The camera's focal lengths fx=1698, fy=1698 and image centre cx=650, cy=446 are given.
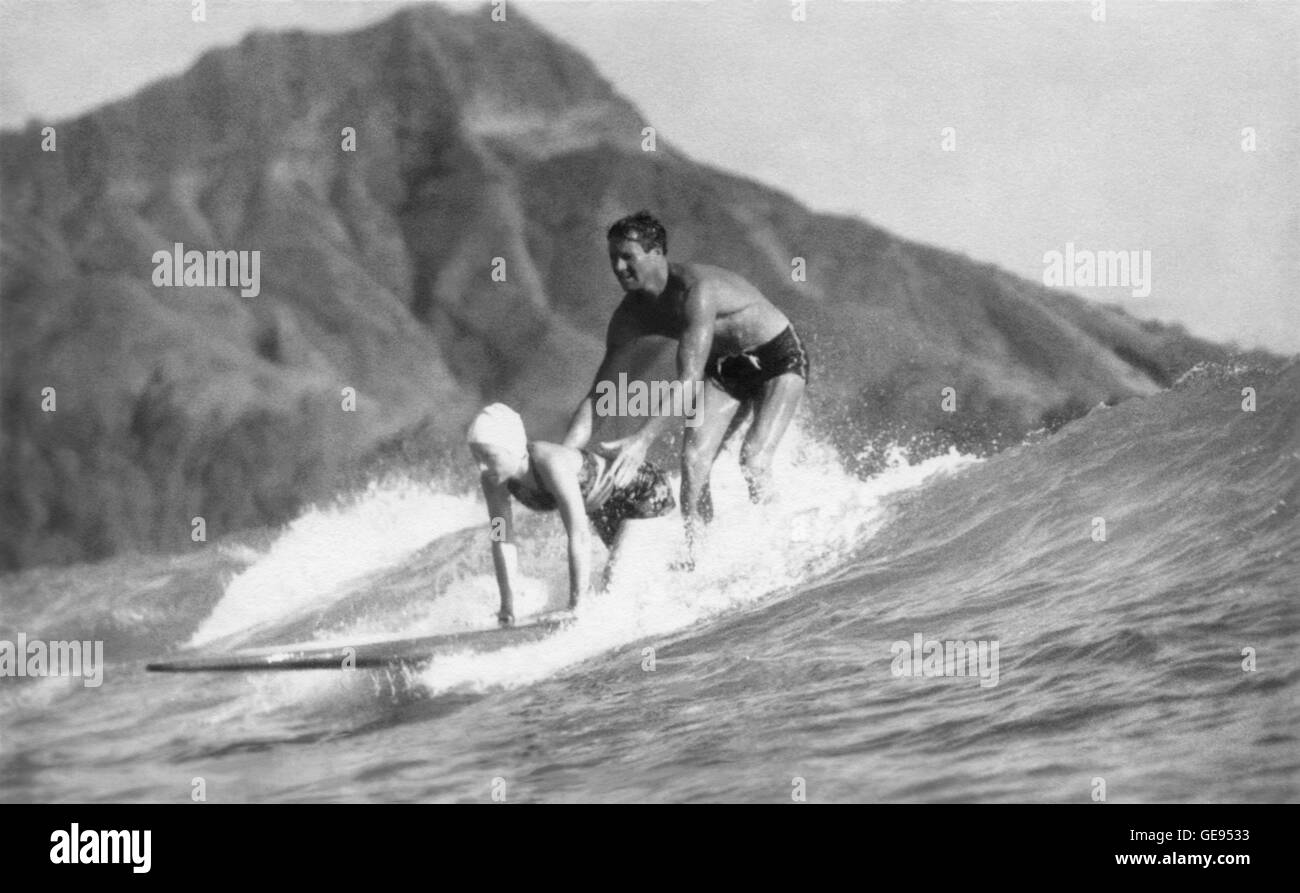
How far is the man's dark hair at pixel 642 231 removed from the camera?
4.15 meters

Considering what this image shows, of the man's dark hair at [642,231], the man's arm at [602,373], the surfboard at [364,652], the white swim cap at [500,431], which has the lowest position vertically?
the surfboard at [364,652]

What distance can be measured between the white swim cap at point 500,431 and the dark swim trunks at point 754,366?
19.8 inches

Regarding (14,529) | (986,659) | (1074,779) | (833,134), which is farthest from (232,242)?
(1074,779)

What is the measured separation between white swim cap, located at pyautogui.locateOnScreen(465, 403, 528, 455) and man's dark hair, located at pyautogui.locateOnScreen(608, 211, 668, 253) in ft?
1.74

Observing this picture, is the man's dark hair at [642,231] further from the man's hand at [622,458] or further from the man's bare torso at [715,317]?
the man's hand at [622,458]

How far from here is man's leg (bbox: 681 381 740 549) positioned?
4.10m

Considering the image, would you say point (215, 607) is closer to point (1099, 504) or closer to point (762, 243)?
point (762, 243)

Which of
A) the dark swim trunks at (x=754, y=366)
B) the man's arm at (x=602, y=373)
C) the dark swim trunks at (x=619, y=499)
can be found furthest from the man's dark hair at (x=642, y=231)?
the dark swim trunks at (x=619, y=499)

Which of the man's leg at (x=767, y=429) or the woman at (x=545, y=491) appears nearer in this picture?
the woman at (x=545, y=491)

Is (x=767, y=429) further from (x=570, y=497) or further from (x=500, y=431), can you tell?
(x=500, y=431)

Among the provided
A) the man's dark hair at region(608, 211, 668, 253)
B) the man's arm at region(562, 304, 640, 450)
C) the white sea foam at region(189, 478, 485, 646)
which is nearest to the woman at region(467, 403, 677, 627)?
the man's arm at region(562, 304, 640, 450)

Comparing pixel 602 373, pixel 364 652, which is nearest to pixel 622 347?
pixel 602 373
